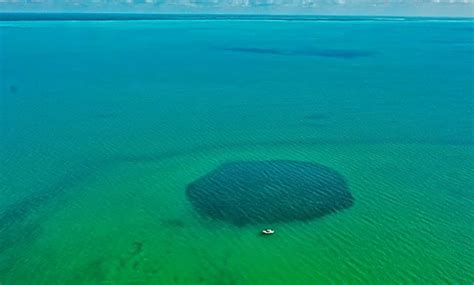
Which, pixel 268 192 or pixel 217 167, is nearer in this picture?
pixel 268 192

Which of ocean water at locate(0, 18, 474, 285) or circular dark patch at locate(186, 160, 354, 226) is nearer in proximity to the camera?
ocean water at locate(0, 18, 474, 285)

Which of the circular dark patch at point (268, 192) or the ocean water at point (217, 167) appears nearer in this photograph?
the ocean water at point (217, 167)

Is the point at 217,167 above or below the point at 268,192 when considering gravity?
below
